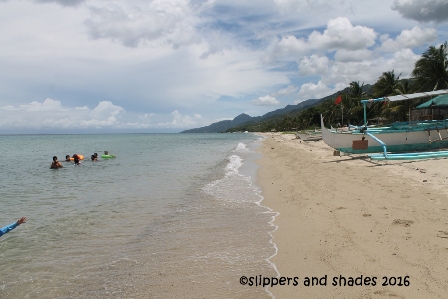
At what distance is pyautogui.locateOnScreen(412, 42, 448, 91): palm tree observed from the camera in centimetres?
3453

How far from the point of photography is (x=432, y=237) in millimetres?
5059

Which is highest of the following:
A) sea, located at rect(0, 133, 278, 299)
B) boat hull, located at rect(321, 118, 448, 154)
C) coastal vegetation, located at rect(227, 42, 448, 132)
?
coastal vegetation, located at rect(227, 42, 448, 132)

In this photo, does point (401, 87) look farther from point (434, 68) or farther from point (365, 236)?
point (365, 236)

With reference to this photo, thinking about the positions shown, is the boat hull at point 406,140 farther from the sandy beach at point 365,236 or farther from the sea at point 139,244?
the sea at point 139,244

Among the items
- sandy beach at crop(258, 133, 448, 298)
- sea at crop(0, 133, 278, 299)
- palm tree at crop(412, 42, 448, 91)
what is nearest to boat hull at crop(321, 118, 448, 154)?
sandy beach at crop(258, 133, 448, 298)

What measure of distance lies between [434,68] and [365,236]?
3780 cm

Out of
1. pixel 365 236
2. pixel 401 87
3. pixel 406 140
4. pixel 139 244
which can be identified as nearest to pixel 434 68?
pixel 401 87

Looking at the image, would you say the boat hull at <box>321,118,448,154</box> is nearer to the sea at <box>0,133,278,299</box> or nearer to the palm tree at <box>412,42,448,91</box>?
the sea at <box>0,133,278,299</box>

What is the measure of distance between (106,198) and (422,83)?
125ft

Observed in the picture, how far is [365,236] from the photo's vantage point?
213 inches

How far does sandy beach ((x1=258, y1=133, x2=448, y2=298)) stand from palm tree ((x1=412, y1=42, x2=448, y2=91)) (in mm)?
30755

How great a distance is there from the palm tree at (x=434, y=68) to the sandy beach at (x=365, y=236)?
101ft

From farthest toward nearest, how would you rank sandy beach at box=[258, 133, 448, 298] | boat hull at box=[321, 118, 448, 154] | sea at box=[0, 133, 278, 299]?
1. boat hull at box=[321, 118, 448, 154]
2. sea at box=[0, 133, 278, 299]
3. sandy beach at box=[258, 133, 448, 298]

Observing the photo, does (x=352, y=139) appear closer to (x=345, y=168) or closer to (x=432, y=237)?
(x=345, y=168)
